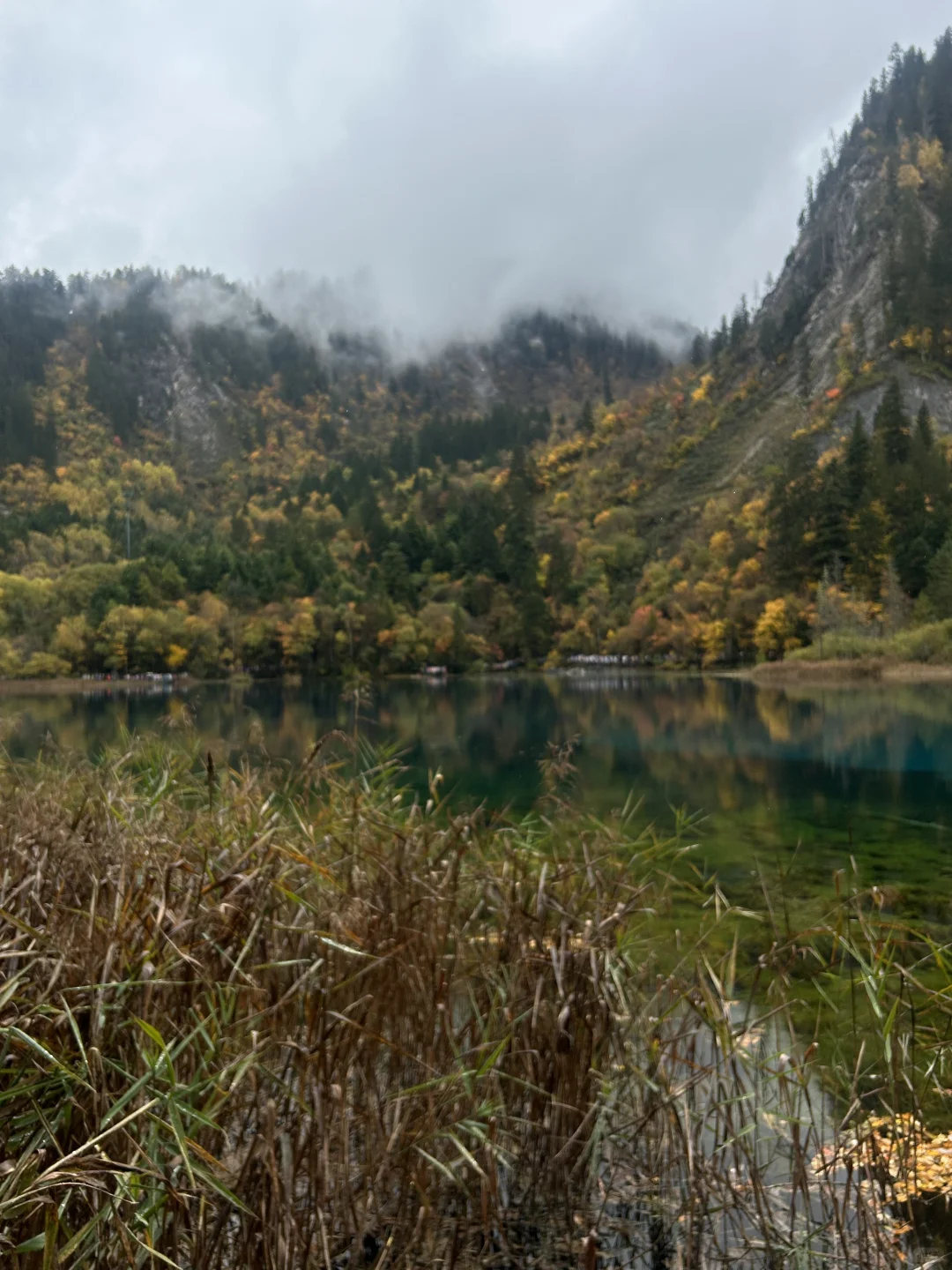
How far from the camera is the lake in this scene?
10516 millimetres

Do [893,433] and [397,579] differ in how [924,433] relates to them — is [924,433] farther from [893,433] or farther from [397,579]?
[397,579]

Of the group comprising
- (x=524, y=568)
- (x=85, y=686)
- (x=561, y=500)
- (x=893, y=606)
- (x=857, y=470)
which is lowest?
(x=85, y=686)

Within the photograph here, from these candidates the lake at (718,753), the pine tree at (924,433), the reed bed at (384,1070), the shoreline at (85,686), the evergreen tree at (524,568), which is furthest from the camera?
the evergreen tree at (524,568)

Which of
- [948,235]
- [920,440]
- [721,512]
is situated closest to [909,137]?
[948,235]

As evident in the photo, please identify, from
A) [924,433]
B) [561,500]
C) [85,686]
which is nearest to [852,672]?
[924,433]

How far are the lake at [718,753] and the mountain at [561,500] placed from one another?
22602 millimetres

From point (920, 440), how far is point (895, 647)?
2043 cm

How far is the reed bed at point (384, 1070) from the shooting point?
238 centimetres

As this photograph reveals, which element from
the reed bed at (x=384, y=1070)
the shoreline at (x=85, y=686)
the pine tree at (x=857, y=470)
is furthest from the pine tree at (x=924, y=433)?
the reed bed at (x=384, y=1070)

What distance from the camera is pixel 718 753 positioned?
69.4ft

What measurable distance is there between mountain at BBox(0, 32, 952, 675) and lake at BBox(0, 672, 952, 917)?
74.2 feet

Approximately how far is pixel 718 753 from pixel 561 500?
91633 millimetres

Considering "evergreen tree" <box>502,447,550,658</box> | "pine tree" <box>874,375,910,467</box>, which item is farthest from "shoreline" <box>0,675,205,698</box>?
"pine tree" <box>874,375,910,467</box>

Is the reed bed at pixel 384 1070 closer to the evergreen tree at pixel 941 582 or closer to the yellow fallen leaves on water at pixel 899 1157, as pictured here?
the yellow fallen leaves on water at pixel 899 1157
